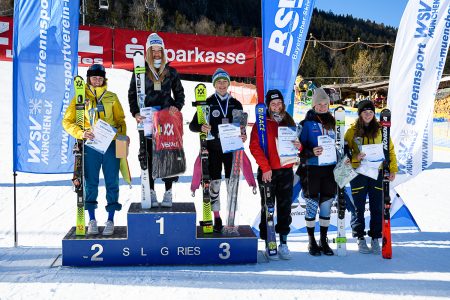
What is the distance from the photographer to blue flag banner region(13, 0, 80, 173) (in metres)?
4.57

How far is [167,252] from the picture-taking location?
3.90 m

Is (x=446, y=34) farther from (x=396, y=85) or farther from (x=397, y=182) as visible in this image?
(x=397, y=182)

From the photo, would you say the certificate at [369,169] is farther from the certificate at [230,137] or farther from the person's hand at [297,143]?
the certificate at [230,137]

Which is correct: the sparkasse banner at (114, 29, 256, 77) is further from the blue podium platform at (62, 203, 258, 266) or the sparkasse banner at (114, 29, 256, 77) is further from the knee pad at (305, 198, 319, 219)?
the blue podium platform at (62, 203, 258, 266)

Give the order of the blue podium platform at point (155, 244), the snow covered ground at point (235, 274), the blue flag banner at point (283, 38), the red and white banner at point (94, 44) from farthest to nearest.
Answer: the red and white banner at point (94, 44) → the blue flag banner at point (283, 38) → the blue podium platform at point (155, 244) → the snow covered ground at point (235, 274)

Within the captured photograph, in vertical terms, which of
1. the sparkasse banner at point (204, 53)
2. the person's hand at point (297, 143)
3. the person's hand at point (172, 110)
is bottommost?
the person's hand at point (297, 143)

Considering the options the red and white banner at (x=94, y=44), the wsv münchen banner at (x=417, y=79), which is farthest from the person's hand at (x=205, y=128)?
the red and white banner at (x=94, y=44)

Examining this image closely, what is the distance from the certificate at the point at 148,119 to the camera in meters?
3.93

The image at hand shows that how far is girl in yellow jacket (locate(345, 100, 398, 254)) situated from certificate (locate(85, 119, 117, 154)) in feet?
7.59

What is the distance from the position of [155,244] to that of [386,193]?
226cm

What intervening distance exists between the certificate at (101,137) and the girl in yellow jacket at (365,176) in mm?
2314

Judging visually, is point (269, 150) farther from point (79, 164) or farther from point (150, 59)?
point (79, 164)

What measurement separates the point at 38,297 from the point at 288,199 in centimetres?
227

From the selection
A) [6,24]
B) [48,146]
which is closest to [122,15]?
[6,24]
